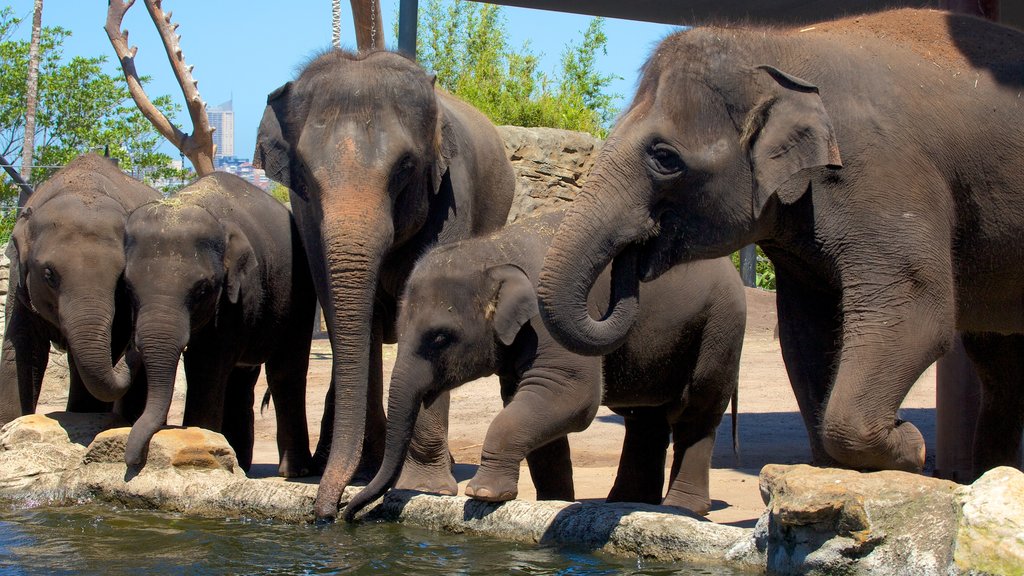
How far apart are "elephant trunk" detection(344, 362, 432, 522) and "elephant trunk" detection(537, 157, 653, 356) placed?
1.25m

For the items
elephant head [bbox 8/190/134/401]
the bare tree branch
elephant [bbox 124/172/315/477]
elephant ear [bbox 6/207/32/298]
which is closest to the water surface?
elephant [bbox 124/172/315/477]

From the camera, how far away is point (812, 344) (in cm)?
553

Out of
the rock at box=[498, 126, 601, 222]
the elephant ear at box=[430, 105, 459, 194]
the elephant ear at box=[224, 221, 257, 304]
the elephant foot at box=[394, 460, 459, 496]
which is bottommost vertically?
the elephant foot at box=[394, 460, 459, 496]

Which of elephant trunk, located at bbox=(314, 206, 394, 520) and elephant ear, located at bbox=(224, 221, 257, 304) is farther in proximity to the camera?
elephant ear, located at bbox=(224, 221, 257, 304)

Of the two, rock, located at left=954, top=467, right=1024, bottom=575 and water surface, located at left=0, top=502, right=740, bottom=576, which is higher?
rock, located at left=954, top=467, right=1024, bottom=575

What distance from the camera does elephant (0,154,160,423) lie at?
7.23m

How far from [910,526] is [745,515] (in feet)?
8.36

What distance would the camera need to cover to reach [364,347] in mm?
6449

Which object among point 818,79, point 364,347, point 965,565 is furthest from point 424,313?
point 965,565

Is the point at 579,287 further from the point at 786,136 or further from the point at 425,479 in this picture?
the point at 425,479

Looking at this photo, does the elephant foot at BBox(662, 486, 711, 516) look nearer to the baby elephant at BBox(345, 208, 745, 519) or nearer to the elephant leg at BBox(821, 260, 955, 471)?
the baby elephant at BBox(345, 208, 745, 519)

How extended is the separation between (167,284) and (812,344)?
132 inches

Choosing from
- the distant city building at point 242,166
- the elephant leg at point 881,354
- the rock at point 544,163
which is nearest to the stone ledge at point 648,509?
the elephant leg at point 881,354

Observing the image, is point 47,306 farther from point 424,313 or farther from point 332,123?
point 424,313
